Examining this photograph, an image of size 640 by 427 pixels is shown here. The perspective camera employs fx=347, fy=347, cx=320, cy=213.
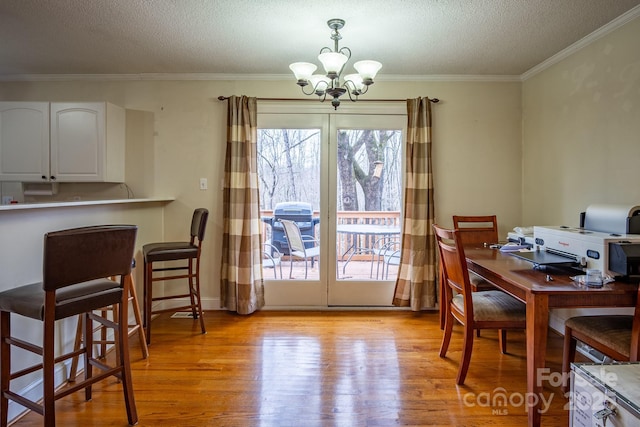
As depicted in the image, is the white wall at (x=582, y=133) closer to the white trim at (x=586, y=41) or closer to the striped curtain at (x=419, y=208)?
the white trim at (x=586, y=41)

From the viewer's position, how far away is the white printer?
1.66 meters

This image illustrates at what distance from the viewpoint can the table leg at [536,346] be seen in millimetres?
1598

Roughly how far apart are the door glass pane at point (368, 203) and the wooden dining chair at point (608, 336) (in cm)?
164

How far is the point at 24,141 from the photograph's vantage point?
10.2 ft

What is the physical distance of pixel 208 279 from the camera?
11.3 ft

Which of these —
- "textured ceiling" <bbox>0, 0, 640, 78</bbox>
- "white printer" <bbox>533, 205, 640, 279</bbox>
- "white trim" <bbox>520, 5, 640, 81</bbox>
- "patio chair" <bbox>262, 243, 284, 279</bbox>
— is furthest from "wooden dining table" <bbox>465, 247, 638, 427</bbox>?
"patio chair" <bbox>262, 243, 284, 279</bbox>

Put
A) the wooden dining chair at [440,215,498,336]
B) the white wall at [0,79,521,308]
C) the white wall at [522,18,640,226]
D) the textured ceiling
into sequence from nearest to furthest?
the textured ceiling, the white wall at [522,18,640,226], the wooden dining chair at [440,215,498,336], the white wall at [0,79,521,308]

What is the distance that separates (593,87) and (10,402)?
161 inches

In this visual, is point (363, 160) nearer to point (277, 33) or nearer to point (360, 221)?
point (360, 221)

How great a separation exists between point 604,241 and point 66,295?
2.55m

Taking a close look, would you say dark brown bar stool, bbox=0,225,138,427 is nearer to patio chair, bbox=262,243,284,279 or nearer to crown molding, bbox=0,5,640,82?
patio chair, bbox=262,243,284,279

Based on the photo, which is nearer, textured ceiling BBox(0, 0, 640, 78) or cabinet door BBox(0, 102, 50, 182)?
textured ceiling BBox(0, 0, 640, 78)

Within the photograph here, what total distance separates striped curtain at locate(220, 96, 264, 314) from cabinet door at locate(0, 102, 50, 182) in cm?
160

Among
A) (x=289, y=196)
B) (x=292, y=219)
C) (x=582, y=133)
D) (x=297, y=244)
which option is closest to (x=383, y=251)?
(x=297, y=244)
